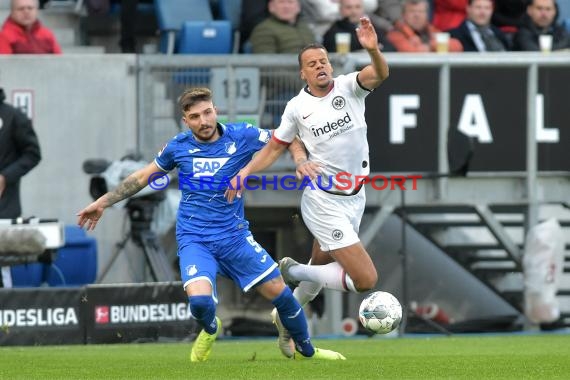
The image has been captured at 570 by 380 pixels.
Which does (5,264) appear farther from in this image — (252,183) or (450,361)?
(450,361)

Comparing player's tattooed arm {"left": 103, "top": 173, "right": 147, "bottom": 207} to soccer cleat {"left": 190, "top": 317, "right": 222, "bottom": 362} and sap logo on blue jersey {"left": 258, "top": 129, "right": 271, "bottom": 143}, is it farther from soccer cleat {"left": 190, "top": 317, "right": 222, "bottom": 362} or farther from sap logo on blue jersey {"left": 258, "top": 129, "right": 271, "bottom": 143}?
soccer cleat {"left": 190, "top": 317, "right": 222, "bottom": 362}

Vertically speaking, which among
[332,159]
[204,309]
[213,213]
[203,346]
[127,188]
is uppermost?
[332,159]

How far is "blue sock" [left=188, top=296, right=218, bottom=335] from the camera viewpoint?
10602 mm

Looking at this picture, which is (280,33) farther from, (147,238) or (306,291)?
(306,291)

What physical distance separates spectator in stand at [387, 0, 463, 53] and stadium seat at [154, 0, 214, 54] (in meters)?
2.16

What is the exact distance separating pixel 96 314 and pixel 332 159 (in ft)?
13.4

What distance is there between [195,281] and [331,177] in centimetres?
162

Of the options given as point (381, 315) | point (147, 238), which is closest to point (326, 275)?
point (381, 315)

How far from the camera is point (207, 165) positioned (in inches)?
431

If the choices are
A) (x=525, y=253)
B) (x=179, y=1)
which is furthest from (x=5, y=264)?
(x=525, y=253)

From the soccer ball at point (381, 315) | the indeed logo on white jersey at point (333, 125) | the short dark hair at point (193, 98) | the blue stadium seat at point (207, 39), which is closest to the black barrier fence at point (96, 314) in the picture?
the blue stadium seat at point (207, 39)

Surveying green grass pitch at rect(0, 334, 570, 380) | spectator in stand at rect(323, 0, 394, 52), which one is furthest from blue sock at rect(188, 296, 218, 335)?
spectator in stand at rect(323, 0, 394, 52)

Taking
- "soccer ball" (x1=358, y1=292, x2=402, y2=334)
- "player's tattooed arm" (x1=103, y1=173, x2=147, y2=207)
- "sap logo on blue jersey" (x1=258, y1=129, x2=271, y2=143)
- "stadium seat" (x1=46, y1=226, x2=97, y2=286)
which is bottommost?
"stadium seat" (x1=46, y1=226, x2=97, y2=286)

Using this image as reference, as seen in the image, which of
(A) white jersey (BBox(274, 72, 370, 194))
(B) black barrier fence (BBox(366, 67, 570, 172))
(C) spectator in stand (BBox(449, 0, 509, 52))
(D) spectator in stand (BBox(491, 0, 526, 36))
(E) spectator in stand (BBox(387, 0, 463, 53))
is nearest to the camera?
(A) white jersey (BBox(274, 72, 370, 194))
